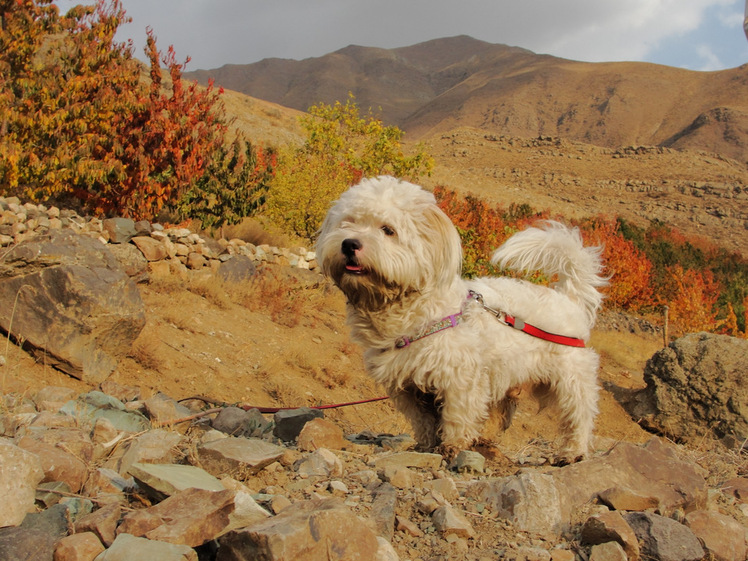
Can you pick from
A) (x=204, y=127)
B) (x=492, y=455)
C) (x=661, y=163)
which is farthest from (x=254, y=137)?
(x=661, y=163)

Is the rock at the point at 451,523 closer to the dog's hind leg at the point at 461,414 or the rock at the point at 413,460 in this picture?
the rock at the point at 413,460

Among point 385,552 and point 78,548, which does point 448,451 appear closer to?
point 385,552

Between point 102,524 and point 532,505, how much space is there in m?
1.89

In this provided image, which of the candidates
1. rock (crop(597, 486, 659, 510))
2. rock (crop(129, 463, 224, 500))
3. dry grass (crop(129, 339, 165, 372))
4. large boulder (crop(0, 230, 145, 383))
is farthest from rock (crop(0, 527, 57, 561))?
dry grass (crop(129, 339, 165, 372))

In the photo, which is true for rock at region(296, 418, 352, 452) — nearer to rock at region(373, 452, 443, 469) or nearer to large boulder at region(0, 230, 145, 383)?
rock at region(373, 452, 443, 469)

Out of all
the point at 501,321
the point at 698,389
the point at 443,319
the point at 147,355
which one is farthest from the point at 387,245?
the point at 698,389

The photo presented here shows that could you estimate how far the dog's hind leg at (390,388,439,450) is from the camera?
4.45 m

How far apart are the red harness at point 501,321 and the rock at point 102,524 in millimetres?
2143

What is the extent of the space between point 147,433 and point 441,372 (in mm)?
1855

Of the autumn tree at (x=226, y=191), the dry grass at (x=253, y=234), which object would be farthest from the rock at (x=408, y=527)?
the dry grass at (x=253, y=234)

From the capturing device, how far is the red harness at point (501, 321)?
4.04 meters

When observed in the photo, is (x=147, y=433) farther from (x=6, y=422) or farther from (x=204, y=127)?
(x=204, y=127)

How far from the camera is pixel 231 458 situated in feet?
10.6

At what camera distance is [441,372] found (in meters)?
4.03
